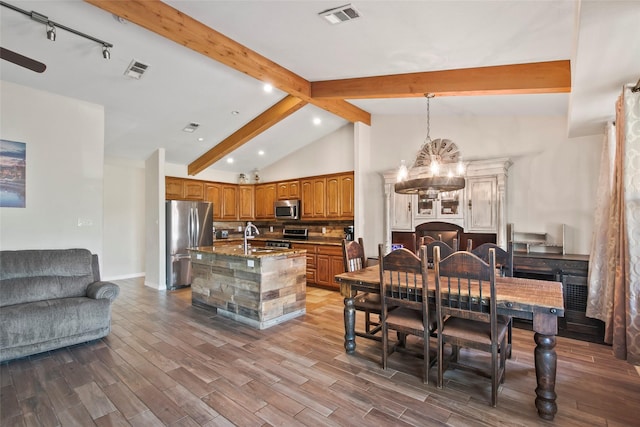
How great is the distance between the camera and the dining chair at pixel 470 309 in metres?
2.21

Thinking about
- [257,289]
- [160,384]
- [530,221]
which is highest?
[530,221]

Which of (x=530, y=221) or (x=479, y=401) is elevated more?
(x=530, y=221)

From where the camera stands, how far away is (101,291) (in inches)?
138

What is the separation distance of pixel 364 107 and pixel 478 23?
10.2 feet

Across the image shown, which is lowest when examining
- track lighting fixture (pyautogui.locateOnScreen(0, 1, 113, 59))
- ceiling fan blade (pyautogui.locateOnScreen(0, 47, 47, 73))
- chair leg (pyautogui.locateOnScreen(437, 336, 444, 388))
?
chair leg (pyautogui.locateOnScreen(437, 336, 444, 388))

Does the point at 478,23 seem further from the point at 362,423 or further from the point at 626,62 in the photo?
the point at 362,423

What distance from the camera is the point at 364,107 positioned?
5.48 m

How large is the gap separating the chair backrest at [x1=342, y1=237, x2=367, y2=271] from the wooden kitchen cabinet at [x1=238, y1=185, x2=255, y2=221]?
467cm

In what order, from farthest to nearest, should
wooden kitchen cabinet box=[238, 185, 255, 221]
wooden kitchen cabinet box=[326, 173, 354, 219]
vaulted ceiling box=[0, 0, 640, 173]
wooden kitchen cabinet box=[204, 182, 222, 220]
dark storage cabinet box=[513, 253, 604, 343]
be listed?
wooden kitchen cabinet box=[238, 185, 255, 221] < wooden kitchen cabinet box=[204, 182, 222, 220] < wooden kitchen cabinet box=[326, 173, 354, 219] < dark storage cabinet box=[513, 253, 604, 343] < vaulted ceiling box=[0, 0, 640, 173]

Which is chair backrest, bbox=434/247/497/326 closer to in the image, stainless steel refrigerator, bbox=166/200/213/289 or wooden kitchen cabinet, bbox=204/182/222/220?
Result: stainless steel refrigerator, bbox=166/200/213/289

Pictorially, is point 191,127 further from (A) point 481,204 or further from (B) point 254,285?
(A) point 481,204

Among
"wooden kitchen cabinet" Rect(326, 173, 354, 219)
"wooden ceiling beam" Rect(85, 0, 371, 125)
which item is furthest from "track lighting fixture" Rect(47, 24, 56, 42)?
"wooden kitchen cabinet" Rect(326, 173, 354, 219)

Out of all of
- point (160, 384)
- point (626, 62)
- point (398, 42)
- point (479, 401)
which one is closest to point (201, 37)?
point (398, 42)

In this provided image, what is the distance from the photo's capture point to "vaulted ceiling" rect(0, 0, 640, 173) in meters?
2.34
